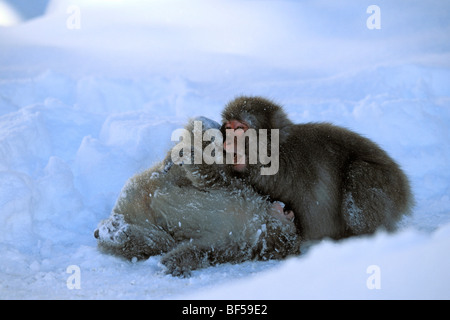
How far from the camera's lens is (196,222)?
3141mm

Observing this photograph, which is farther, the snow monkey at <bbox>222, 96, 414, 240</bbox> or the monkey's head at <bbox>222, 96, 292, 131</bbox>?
the monkey's head at <bbox>222, 96, 292, 131</bbox>

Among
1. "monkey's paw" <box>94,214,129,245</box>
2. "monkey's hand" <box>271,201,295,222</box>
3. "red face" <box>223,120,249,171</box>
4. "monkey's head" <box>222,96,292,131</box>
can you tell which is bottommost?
"monkey's paw" <box>94,214,129,245</box>

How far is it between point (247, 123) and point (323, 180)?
0.64 meters

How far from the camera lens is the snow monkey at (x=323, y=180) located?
3076mm

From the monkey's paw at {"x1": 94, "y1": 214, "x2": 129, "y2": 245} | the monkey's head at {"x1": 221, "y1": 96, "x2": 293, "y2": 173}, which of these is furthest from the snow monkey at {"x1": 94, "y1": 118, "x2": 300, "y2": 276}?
the monkey's head at {"x1": 221, "y1": 96, "x2": 293, "y2": 173}

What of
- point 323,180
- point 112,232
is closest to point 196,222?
point 112,232

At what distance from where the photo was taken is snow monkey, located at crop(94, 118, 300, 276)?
302 cm

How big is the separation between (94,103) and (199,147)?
3.71 metres

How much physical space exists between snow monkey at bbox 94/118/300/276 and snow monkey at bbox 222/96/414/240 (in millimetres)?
110

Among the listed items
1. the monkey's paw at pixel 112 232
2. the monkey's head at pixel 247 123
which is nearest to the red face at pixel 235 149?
the monkey's head at pixel 247 123

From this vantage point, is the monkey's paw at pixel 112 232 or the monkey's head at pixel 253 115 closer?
the monkey's paw at pixel 112 232
